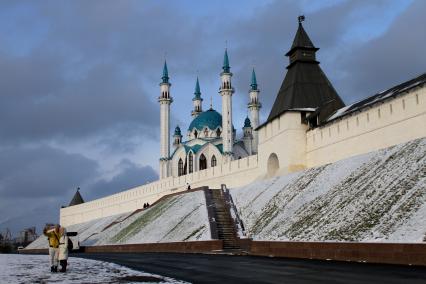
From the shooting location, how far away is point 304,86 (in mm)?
34406

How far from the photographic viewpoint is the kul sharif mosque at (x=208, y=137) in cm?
6266

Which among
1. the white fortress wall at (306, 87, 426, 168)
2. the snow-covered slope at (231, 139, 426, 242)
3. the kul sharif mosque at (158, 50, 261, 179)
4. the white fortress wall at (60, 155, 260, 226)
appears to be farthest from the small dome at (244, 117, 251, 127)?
the snow-covered slope at (231, 139, 426, 242)

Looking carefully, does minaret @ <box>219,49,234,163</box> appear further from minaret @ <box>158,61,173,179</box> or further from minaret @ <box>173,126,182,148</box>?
minaret @ <box>173,126,182,148</box>

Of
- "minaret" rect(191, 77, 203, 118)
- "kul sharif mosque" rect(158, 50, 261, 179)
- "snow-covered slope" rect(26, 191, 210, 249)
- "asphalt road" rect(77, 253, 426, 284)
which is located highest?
"minaret" rect(191, 77, 203, 118)

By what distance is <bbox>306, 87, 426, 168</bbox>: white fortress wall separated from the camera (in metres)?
22.8

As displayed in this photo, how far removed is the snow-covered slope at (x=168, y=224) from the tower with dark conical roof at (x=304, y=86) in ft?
26.5

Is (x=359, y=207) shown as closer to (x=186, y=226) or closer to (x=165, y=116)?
(x=186, y=226)

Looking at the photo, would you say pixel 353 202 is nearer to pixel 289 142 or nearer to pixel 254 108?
pixel 289 142

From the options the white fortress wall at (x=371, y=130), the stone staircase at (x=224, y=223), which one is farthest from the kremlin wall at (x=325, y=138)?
the stone staircase at (x=224, y=223)

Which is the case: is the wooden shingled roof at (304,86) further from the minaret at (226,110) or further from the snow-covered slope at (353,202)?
the minaret at (226,110)

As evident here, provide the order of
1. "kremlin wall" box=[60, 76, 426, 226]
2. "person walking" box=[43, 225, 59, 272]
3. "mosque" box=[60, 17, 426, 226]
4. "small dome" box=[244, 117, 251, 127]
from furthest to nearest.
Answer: "small dome" box=[244, 117, 251, 127] < "mosque" box=[60, 17, 426, 226] < "kremlin wall" box=[60, 76, 426, 226] < "person walking" box=[43, 225, 59, 272]

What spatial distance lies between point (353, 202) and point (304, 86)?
54.4 ft

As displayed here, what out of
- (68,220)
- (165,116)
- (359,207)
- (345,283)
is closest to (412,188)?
(359,207)

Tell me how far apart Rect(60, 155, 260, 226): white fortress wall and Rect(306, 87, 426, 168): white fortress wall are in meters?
8.83
